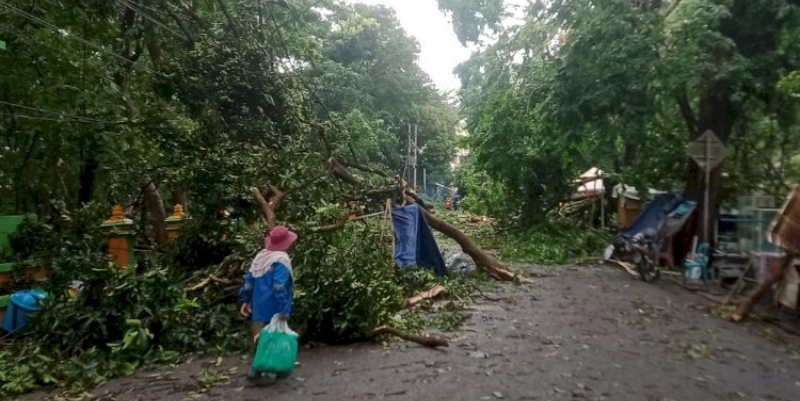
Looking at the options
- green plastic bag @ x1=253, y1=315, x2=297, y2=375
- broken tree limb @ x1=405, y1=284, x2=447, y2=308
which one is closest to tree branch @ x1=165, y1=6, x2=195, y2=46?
broken tree limb @ x1=405, y1=284, x2=447, y2=308

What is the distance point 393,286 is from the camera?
27.9ft

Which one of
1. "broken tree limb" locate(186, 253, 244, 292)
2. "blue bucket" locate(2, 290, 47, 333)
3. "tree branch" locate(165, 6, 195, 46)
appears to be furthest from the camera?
"tree branch" locate(165, 6, 195, 46)

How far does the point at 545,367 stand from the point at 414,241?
4824 millimetres

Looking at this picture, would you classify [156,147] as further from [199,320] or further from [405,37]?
[405,37]

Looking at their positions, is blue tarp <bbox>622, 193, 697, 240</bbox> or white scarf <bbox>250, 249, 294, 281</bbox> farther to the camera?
blue tarp <bbox>622, 193, 697, 240</bbox>

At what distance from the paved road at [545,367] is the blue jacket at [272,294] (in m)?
0.68

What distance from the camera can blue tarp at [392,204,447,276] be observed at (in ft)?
36.4

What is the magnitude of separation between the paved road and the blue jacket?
0.68 m

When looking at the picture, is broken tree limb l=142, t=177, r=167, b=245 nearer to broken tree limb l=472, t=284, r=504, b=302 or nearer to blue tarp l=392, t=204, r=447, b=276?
blue tarp l=392, t=204, r=447, b=276

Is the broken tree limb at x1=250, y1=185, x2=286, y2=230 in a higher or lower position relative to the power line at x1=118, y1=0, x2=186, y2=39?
lower

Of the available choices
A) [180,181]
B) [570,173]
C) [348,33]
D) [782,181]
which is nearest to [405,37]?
[348,33]

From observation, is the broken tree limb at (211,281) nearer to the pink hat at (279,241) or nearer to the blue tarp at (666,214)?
the pink hat at (279,241)

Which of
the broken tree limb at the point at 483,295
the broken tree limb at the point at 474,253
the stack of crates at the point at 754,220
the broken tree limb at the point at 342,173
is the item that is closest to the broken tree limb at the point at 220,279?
the broken tree limb at the point at 342,173

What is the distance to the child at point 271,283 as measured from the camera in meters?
6.09
